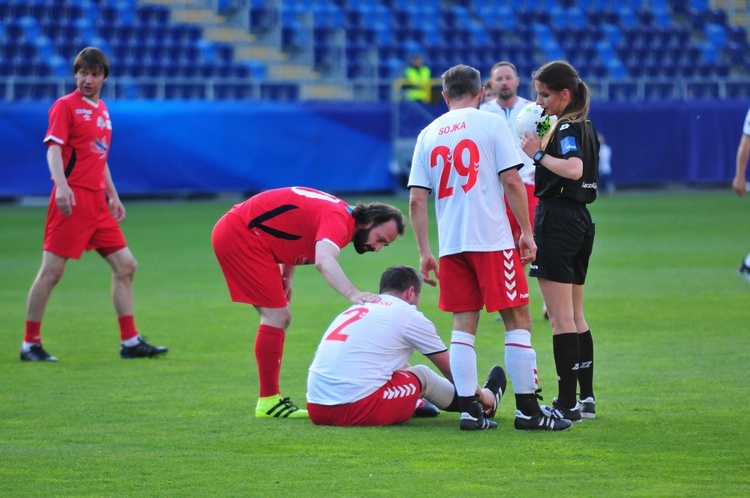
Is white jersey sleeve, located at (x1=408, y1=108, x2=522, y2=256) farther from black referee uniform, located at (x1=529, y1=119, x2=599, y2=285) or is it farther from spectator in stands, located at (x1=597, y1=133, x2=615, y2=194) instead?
spectator in stands, located at (x1=597, y1=133, x2=615, y2=194)

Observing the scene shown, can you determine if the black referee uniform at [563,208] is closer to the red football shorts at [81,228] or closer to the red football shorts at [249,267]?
the red football shorts at [249,267]

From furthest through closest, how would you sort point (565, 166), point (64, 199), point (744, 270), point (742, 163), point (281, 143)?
point (281, 143) → point (744, 270) → point (742, 163) → point (64, 199) → point (565, 166)

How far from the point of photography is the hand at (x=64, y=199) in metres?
8.38

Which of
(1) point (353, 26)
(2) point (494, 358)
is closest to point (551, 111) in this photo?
(2) point (494, 358)

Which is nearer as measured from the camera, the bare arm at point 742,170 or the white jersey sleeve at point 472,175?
the white jersey sleeve at point 472,175

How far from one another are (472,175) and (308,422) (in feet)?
5.34

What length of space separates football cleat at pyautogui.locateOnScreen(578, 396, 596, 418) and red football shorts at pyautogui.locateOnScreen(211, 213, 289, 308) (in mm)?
1763

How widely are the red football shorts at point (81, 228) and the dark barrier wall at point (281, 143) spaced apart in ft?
47.8

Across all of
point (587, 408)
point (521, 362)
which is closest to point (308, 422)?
point (521, 362)

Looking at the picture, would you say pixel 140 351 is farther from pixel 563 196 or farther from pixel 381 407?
pixel 563 196

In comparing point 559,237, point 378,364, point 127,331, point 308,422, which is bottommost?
point 127,331

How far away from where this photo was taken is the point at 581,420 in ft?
20.6

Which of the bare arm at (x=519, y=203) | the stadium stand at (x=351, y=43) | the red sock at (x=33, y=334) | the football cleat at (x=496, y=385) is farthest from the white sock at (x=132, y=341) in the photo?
the stadium stand at (x=351, y=43)

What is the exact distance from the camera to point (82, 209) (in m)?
8.72
